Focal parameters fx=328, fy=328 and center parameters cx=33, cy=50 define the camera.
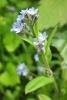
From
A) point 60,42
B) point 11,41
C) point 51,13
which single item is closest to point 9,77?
point 11,41

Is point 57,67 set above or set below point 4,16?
below

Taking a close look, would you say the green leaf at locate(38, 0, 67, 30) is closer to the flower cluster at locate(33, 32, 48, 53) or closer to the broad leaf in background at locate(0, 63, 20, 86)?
the flower cluster at locate(33, 32, 48, 53)

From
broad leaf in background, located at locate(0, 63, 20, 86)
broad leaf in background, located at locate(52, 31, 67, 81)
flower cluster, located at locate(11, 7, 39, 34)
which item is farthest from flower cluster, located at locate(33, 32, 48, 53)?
broad leaf in background, located at locate(0, 63, 20, 86)

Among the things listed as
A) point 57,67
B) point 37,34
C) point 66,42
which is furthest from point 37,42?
point 57,67

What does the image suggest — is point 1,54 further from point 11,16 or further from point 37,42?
point 37,42

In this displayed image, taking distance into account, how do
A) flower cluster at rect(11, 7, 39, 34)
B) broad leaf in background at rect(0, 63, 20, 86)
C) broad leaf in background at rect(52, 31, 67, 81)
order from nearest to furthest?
flower cluster at rect(11, 7, 39, 34) < broad leaf in background at rect(52, 31, 67, 81) < broad leaf in background at rect(0, 63, 20, 86)

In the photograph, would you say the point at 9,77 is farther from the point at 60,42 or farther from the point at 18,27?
the point at 18,27
